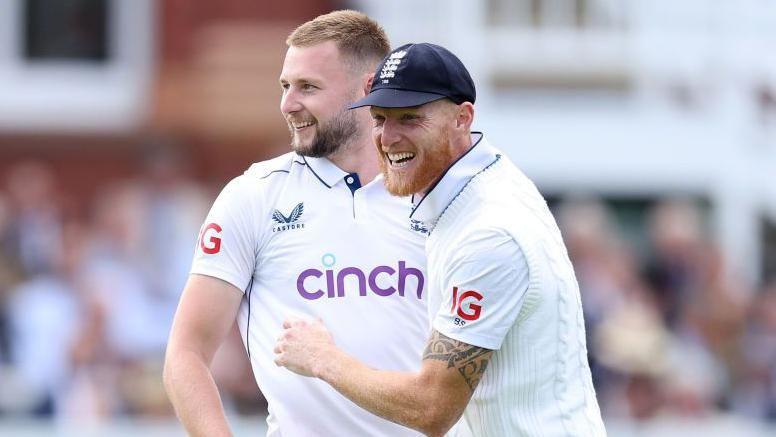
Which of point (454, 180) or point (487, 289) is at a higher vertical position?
point (454, 180)

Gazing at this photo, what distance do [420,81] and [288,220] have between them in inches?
31.4

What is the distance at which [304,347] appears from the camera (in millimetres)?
4914

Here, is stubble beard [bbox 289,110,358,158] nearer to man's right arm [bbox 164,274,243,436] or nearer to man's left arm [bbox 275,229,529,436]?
man's right arm [bbox 164,274,243,436]

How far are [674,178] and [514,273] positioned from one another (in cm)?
1179

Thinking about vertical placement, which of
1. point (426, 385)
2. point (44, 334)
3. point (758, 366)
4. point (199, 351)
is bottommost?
point (758, 366)

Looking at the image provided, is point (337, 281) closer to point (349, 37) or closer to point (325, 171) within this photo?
point (325, 171)

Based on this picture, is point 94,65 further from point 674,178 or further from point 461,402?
point 461,402

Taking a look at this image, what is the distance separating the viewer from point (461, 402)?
4672 millimetres

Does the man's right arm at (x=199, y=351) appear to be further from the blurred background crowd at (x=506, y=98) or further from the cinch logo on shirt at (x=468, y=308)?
the blurred background crowd at (x=506, y=98)

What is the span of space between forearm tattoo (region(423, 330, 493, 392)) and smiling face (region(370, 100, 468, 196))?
452mm

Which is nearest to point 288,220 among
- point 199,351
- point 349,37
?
point 199,351

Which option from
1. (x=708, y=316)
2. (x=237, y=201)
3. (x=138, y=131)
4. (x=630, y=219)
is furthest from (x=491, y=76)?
(x=237, y=201)

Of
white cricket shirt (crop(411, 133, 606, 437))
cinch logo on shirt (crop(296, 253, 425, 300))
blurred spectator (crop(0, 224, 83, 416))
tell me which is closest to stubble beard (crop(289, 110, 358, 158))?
cinch logo on shirt (crop(296, 253, 425, 300))

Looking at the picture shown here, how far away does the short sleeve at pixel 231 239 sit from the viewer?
520 centimetres
